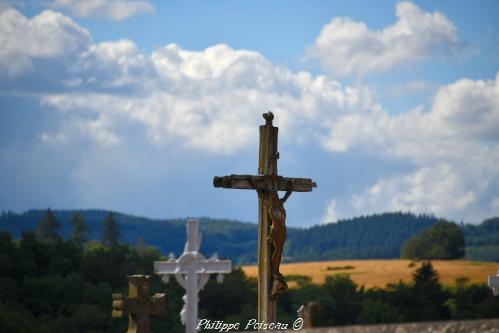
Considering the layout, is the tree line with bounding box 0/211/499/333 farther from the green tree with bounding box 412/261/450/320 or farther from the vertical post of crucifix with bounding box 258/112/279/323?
the vertical post of crucifix with bounding box 258/112/279/323

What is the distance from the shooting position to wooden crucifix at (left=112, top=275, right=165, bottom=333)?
18.6m

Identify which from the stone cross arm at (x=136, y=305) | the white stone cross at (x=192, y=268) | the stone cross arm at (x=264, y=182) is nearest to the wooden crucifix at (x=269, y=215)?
the stone cross arm at (x=264, y=182)

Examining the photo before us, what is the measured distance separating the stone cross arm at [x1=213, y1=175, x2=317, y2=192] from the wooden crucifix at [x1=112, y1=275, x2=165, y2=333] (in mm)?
3459

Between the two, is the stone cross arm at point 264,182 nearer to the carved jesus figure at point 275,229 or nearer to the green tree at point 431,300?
the carved jesus figure at point 275,229

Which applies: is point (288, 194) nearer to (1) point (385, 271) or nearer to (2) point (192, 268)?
(2) point (192, 268)

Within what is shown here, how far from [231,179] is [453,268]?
94889 millimetres

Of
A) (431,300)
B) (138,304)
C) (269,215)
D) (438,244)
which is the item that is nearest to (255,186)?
(269,215)

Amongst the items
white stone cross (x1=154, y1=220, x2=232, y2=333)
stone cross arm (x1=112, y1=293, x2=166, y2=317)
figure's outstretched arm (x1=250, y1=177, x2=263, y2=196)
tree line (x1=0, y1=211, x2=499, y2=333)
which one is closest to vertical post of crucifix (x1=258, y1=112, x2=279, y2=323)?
figure's outstretched arm (x1=250, y1=177, x2=263, y2=196)

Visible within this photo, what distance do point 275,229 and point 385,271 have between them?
9700cm

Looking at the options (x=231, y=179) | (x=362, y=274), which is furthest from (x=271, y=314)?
(x=362, y=274)

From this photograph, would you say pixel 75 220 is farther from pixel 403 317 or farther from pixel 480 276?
pixel 403 317

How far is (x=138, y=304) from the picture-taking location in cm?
1870

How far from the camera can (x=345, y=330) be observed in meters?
5.90

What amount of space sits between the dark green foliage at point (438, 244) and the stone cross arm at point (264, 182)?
12269 cm
